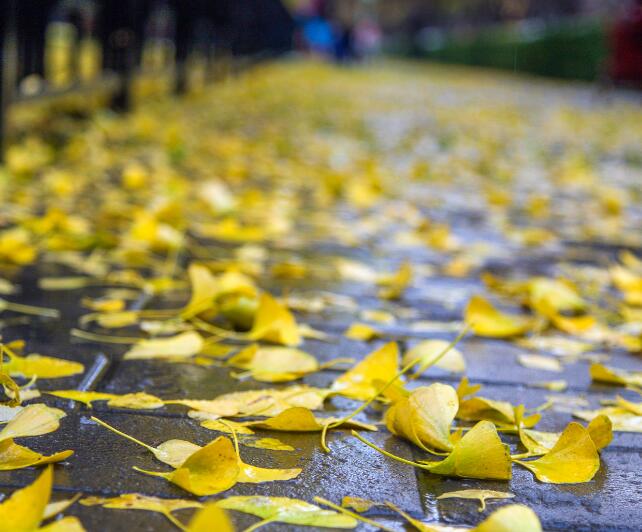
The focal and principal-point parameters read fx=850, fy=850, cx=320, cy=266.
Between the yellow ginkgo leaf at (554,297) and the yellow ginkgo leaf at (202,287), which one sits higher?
the yellow ginkgo leaf at (202,287)

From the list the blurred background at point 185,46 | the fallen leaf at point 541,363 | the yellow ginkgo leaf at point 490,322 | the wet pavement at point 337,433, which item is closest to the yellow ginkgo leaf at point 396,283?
the wet pavement at point 337,433

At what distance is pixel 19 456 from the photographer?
1.00 meters

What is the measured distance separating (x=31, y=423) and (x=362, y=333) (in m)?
0.76

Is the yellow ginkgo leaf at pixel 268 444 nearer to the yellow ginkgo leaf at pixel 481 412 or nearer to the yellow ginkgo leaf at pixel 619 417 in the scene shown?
the yellow ginkgo leaf at pixel 481 412

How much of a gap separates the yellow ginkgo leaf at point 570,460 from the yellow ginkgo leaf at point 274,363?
17.4 inches

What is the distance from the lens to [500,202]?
12.1 feet

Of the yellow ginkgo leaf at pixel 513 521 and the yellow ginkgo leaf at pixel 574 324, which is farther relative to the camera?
the yellow ginkgo leaf at pixel 574 324

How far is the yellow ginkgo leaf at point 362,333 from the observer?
1.69 m

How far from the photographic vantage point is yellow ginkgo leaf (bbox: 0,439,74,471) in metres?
0.99

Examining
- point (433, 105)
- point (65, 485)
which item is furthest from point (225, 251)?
point (433, 105)

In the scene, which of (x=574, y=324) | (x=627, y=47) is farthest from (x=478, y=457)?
(x=627, y=47)

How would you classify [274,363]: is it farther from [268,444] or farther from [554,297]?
[554,297]

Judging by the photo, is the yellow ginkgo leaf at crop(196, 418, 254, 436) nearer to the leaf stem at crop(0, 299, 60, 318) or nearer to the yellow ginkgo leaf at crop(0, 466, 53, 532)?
the yellow ginkgo leaf at crop(0, 466, 53, 532)

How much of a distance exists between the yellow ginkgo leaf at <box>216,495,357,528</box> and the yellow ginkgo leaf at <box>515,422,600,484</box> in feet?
0.94
